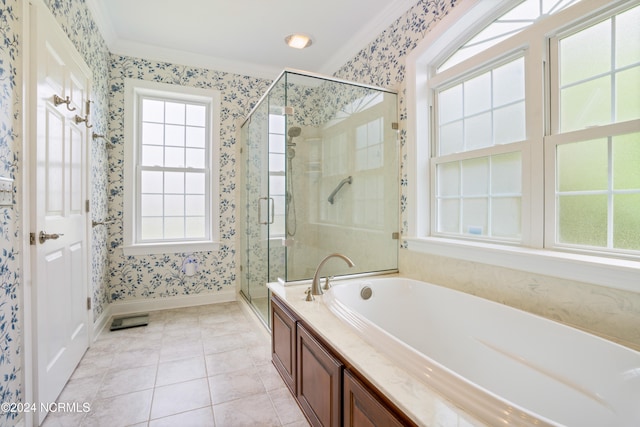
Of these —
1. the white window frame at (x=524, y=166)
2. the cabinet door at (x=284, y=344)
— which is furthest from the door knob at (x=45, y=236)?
the white window frame at (x=524, y=166)

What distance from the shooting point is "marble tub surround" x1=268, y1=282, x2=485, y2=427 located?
2.71 ft

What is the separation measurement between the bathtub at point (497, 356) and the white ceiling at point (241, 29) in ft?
7.09

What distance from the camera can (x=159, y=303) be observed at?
3.21 metres

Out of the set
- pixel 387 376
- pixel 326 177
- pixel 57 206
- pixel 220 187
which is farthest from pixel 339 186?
pixel 57 206

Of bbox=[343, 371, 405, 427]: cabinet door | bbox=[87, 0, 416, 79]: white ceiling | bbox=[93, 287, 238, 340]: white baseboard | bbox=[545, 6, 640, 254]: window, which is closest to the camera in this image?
bbox=[343, 371, 405, 427]: cabinet door

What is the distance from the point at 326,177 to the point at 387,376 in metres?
1.81

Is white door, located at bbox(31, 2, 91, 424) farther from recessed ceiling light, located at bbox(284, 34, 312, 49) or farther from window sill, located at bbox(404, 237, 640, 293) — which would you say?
window sill, located at bbox(404, 237, 640, 293)

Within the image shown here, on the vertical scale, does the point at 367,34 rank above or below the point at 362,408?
above

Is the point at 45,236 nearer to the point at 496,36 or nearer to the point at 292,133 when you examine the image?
the point at 292,133

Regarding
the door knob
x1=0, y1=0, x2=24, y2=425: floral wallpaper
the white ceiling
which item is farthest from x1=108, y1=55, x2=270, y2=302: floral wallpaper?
x1=0, y1=0, x2=24, y2=425: floral wallpaper

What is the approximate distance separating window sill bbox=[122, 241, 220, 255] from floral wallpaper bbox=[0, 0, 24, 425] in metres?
1.77

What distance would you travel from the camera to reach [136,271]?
313 cm

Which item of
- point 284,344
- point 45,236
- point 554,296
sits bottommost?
point 284,344

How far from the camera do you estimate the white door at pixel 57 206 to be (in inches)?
59.6
